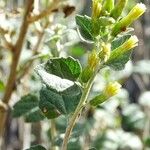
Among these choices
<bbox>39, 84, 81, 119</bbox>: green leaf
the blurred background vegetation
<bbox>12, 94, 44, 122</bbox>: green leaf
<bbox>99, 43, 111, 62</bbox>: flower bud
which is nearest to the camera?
<bbox>99, 43, 111, 62</bbox>: flower bud

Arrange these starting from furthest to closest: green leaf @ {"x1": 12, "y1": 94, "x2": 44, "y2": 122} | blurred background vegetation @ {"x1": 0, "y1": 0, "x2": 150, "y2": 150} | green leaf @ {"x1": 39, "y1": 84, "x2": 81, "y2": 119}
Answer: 1. blurred background vegetation @ {"x1": 0, "y1": 0, "x2": 150, "y2": 150}
2. green leaf @ {"x1": 12, "y1": 94, "x2": 44, "y2": 122}
3. green leaf @ {"x1": 39, "y1": 84, "x2": 81, "y2": 119}

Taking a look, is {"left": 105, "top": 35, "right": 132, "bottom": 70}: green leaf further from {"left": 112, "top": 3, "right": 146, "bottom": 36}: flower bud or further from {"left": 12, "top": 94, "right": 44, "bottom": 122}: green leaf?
{"left": 12, "top": 94, "right": 44, "bottom": 122}: green leaf

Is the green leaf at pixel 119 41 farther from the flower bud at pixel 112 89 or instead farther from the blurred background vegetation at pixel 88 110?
the blurred background vegetation at pixel 88 110

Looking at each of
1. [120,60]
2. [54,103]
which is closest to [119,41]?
[120,60]

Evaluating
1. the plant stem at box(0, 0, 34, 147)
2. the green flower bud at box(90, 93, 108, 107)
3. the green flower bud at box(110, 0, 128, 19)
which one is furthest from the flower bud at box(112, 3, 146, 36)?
the plant stem at box(0, 0, 34, 147)

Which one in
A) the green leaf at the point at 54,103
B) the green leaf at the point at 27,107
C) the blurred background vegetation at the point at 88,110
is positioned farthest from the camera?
the blurred background vegetation at the point at 88,110

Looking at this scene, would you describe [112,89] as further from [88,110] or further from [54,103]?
[88,110]

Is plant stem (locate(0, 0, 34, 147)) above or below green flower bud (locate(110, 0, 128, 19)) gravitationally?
below

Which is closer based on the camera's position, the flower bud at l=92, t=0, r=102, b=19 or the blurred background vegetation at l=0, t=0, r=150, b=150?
the flower bud at l=92, t=0, r=102, b=19

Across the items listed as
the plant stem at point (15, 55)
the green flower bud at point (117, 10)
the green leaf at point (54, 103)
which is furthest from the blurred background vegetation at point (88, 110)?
the green flower bud at point (117, 10)
